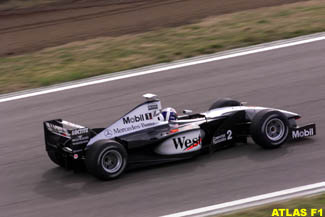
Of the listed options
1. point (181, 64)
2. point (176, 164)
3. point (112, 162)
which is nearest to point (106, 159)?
point (112, 162)

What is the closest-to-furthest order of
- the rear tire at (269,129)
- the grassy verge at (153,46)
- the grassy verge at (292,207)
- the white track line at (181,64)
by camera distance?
1. the grassy verge at (292,207)
2. the rear tire at (269,129)
3. the white track line at (181,64)
4. the grassy verge at (153,46)

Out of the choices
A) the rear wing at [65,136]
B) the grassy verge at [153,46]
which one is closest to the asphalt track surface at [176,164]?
the rear wing at [65,136]

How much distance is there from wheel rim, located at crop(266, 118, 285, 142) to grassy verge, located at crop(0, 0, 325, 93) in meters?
5.45

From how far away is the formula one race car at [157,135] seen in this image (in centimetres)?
908

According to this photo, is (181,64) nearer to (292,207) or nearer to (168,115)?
(168,115)

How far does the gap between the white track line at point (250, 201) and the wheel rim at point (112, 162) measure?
4.52 feet

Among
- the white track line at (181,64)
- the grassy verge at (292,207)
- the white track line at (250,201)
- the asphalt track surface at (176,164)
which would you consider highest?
the white track line at (181,64)

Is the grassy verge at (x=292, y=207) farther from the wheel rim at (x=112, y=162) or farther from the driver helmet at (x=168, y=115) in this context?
the driver helmet at (x=168, y=115)

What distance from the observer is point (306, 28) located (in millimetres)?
15789

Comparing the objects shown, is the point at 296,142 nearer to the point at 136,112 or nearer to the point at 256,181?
the point at 256,181

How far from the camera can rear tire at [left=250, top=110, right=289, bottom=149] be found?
9.53 m

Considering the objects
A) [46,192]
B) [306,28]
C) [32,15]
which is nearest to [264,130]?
[46,192]

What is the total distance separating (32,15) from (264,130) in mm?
11989

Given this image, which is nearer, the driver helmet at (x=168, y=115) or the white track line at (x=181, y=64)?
the driver helmet at (x=168, y=115)
